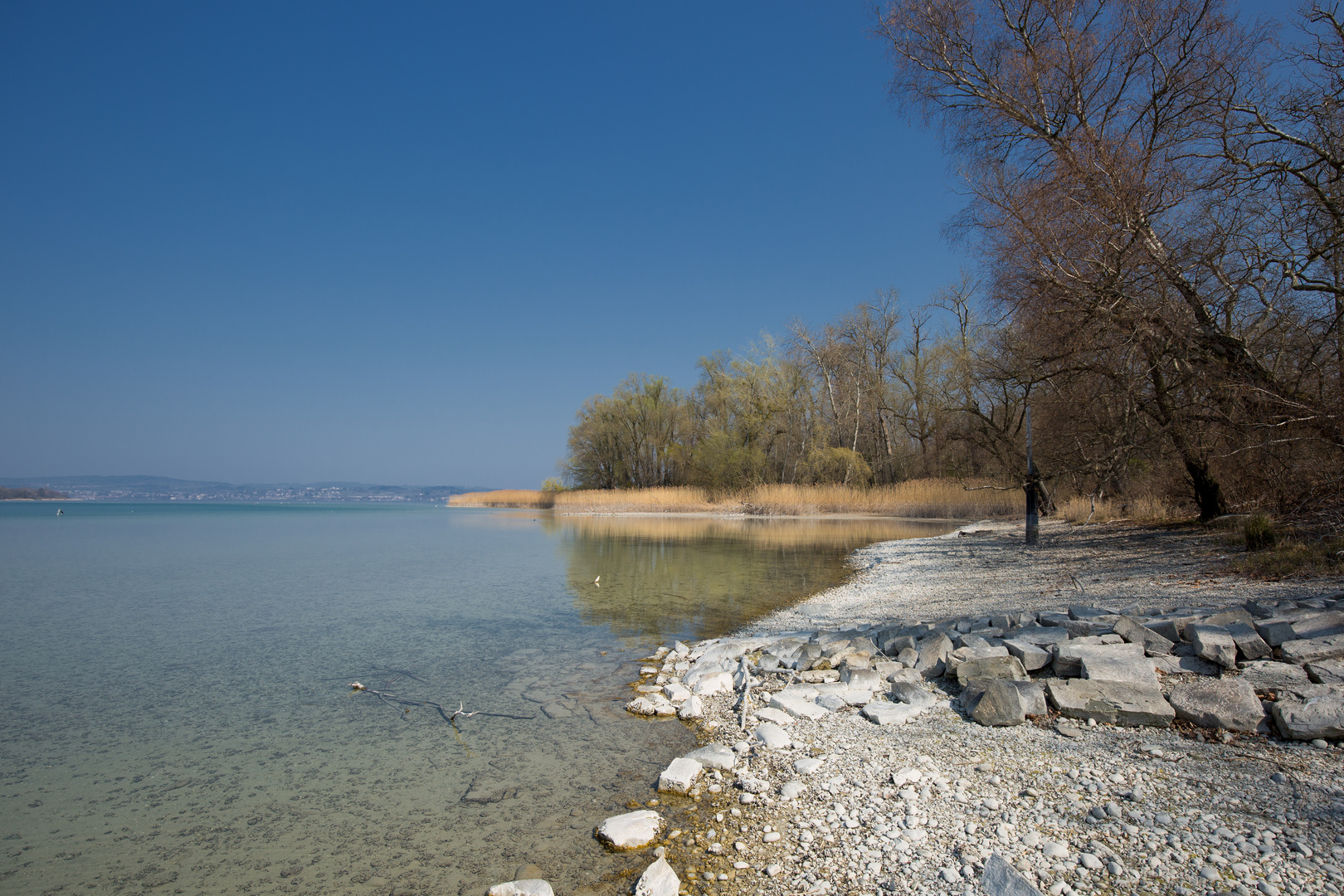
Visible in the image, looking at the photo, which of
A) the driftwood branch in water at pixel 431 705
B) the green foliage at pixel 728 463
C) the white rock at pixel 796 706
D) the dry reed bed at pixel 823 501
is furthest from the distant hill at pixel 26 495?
the white rock at pixel 796 706

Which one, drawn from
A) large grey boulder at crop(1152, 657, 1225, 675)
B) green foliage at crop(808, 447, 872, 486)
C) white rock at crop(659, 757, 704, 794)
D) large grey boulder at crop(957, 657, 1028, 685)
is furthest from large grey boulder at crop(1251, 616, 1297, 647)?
green foliage at crop(808, 447, 872, 486)

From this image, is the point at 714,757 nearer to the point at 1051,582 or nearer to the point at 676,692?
the point at 676,692

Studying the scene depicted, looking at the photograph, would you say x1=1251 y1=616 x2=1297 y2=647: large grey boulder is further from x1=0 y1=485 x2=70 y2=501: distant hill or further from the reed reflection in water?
x1=0 y1=485 x2=70 y2=501: distant hill

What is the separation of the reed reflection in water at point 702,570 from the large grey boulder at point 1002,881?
4.78 metres

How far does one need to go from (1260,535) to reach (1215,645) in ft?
16.7

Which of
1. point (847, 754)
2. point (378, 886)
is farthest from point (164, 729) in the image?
point (847, 754)

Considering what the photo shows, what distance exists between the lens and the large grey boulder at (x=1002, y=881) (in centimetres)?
215

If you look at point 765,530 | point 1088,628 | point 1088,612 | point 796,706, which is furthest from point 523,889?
point 765,530

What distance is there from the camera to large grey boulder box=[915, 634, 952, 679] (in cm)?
452

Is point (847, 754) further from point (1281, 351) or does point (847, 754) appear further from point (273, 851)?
point (1281, 351)

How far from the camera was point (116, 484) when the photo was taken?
466ft

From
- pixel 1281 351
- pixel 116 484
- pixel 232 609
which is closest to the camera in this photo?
pixel 1281 351

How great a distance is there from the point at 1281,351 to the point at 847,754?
769 cm

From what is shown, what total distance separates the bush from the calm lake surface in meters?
5.14
